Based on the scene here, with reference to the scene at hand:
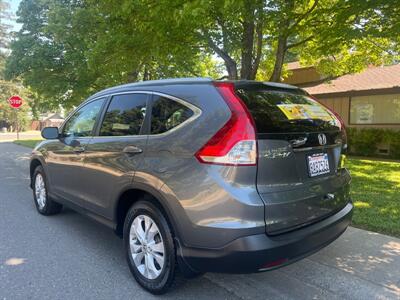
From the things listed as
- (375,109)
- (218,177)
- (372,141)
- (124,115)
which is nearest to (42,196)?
(124,115)

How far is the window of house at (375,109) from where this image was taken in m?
14.2

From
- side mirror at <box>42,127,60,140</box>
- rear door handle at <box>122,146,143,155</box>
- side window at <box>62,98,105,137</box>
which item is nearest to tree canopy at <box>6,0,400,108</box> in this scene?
side window at <box>62,98,105,137</box>

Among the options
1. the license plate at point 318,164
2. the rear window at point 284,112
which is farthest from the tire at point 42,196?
the license plate at point 318,164

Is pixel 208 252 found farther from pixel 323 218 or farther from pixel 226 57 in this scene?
pixel 226 57

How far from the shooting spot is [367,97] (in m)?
15.0

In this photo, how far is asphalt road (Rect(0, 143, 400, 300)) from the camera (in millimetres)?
3053

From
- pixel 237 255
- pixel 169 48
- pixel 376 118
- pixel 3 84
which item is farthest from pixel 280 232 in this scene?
pixel 3 84

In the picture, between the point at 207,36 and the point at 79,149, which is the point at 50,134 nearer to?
the point at 79,149

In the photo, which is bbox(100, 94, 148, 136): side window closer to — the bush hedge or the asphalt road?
the asphalt road

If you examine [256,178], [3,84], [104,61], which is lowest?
[256,178]

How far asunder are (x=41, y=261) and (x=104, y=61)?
283 inches

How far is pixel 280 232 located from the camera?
2.59 m

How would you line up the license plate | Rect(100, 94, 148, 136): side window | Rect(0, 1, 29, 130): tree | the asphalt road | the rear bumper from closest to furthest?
the rear bumper, the license plate, the asphalt road, Rect(100, 94, 148, 136): side window, Rect(0, 1, 29, 130): tree

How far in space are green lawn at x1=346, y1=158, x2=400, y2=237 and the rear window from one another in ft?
6.55
